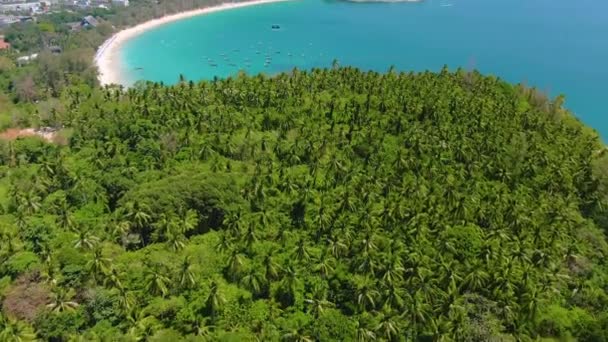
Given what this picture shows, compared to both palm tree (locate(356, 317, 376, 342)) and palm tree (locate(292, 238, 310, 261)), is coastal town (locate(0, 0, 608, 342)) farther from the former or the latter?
palm tree (locate(292, 238, 310, 261))

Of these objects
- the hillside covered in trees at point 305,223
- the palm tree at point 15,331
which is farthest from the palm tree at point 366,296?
the palm tree at point 15,331

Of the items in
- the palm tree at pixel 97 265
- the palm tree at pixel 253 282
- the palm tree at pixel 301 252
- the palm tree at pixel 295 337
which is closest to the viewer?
the palm tree at pixel 295 337

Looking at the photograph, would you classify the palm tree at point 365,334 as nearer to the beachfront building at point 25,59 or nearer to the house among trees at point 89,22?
the beachfront building at point 25,59

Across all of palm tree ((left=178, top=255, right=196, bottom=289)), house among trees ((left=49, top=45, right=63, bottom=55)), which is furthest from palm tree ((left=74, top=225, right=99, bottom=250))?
house among trees ((left=49, top=45, right=63, bottom=55))

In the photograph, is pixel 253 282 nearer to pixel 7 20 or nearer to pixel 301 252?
pixel 301 252

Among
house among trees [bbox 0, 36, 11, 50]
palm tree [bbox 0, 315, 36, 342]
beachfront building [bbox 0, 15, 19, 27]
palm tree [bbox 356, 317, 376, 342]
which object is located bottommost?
palm tree [bbox 0, 315, 36, 342]

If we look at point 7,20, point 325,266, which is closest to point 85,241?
point 325,266
